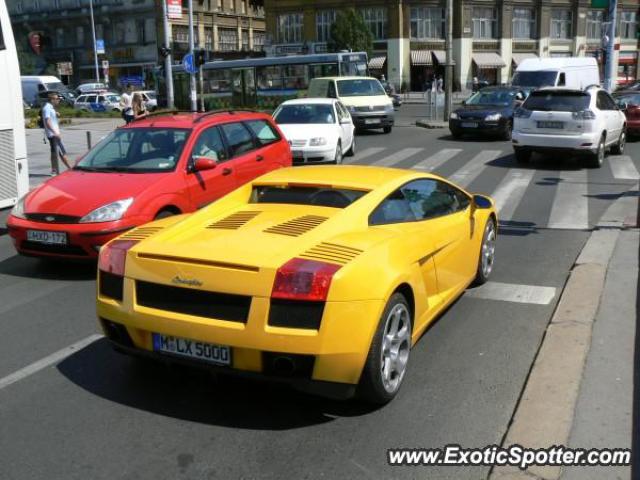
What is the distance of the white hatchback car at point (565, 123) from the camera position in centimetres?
1438

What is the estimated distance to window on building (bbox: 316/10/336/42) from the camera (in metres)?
64.4

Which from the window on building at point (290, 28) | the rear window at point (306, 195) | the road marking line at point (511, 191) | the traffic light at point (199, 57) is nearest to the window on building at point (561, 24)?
the window on building at point (290, 28)

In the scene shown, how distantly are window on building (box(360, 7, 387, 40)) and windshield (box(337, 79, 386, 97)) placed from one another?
40.2 metres

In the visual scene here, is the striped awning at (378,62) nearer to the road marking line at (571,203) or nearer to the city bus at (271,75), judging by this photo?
the city bus at (271,75)

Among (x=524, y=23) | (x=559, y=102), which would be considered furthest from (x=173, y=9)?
(x=524, y=23)

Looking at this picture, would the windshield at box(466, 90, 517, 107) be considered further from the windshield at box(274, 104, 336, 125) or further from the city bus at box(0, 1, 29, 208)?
the city bus at box(0, 1, 29, 208)

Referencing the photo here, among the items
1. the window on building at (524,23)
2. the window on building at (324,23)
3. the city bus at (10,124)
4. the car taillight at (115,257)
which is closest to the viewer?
the car taillight at (115,257)

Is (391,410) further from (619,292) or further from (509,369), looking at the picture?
(619,292)

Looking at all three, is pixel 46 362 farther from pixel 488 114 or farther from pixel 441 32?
pixel 441 32

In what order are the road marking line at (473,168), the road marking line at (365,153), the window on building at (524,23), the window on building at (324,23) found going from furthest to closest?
the window on building at (524,23)
the window on building at (324,23)
the road marking line at (365,153)
the road marking line at (473,168)

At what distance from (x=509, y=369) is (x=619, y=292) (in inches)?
80.1

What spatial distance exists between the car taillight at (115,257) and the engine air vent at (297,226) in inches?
34.4

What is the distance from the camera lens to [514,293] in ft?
21.0

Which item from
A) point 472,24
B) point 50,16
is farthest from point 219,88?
point 50,16
